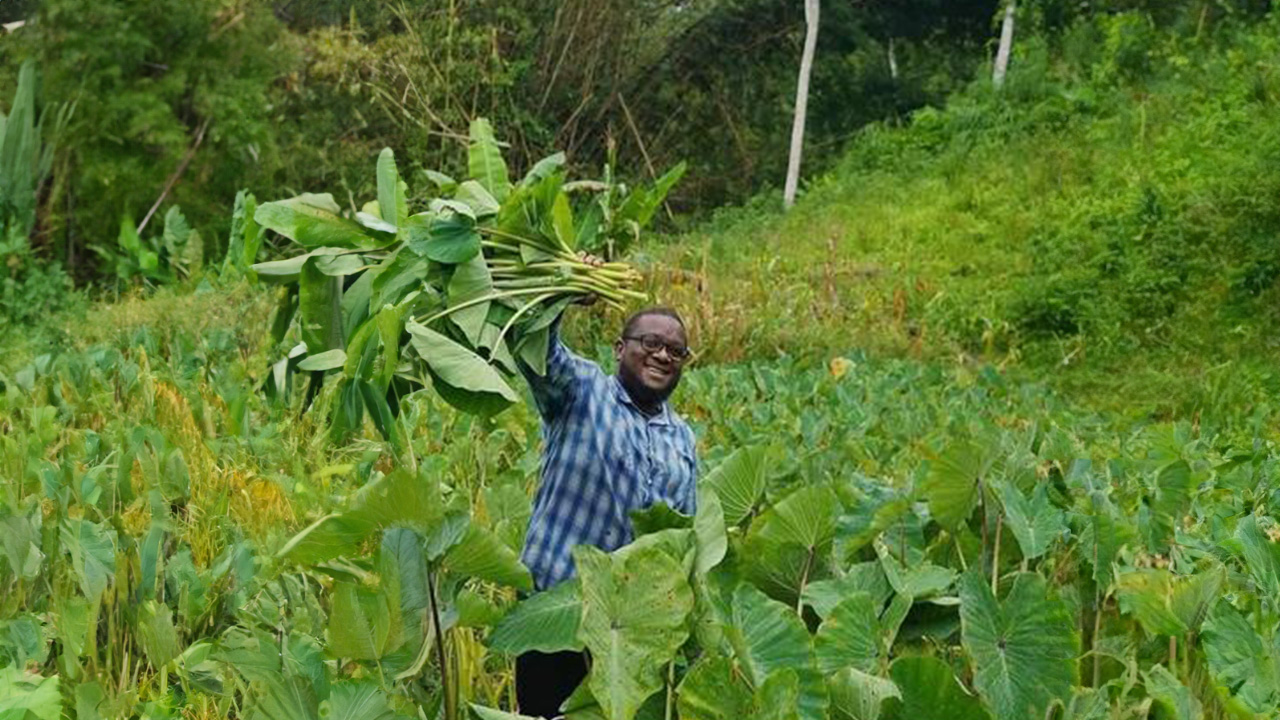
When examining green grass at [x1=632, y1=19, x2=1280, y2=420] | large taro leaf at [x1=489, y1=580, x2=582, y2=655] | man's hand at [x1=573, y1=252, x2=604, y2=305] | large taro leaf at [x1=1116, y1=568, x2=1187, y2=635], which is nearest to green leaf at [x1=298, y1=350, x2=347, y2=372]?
man's hand at [x1=573, y1=252, x2=604, y2=305]

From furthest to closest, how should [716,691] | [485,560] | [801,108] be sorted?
[801,108] → [485,560] → [716,691]

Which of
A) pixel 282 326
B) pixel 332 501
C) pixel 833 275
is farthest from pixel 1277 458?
pixel 833 275

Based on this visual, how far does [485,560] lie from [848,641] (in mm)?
486

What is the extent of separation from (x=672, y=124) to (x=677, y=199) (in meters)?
0.74

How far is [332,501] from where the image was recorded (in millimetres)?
4359

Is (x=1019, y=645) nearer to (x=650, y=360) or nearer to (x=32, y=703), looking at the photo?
(x=650, y=360)

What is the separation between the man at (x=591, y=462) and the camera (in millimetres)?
2848

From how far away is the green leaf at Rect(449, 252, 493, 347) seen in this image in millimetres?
2865

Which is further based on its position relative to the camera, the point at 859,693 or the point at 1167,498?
the point at 1167,498

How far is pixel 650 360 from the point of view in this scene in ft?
9.73

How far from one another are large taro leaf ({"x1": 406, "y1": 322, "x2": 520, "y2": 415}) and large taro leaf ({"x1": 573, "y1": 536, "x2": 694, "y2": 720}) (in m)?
0.67

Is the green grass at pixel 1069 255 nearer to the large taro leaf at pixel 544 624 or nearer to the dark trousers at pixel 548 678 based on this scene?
the dark trousers at pixel 548 678

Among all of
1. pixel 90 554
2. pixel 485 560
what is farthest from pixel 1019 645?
pixel 90 554

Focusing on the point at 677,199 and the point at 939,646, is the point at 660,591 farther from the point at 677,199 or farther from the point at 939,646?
the point at 677,199
